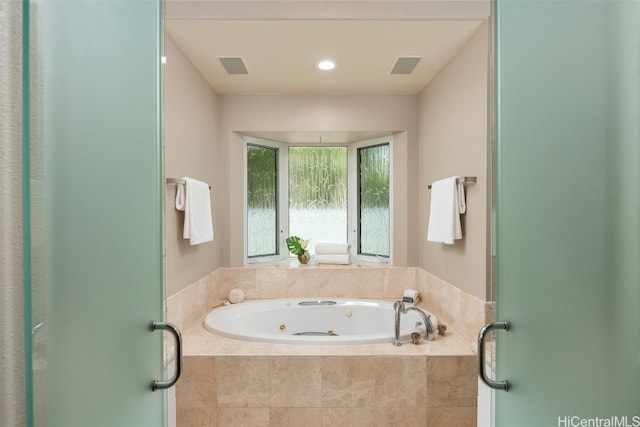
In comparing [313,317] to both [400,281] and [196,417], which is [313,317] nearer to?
[400,281]

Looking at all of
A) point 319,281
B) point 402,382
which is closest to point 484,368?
point 402,382

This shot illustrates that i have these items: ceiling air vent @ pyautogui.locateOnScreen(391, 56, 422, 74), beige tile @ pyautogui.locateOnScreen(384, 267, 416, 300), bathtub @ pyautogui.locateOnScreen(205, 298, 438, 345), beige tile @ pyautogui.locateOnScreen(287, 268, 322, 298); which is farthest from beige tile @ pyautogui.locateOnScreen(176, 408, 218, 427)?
ceiling air vent @ pyautogui.locateOnScreen(391, 56, 422, 74)

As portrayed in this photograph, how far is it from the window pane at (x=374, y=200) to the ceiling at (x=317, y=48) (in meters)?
0.76

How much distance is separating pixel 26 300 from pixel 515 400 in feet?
3.60

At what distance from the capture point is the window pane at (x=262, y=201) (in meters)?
3.74

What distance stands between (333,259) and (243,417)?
180 cm

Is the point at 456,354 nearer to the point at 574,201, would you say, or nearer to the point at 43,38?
the point at 574,201

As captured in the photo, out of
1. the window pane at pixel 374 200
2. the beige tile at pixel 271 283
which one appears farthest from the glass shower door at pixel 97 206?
the window pane at pixel 374 200

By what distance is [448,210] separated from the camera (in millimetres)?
2551

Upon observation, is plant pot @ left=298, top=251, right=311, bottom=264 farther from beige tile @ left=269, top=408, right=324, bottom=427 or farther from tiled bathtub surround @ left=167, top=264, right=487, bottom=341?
beige tile @ left=269, top=408, right=324, bottom=427

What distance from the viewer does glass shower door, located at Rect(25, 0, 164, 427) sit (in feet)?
1.92

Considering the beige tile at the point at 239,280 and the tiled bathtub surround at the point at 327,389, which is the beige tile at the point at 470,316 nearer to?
the tiled bathtub surround at the point at 327,389

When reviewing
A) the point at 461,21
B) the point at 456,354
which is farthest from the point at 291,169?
the point at 456,354

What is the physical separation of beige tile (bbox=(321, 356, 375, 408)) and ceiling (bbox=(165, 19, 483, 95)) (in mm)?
1948
